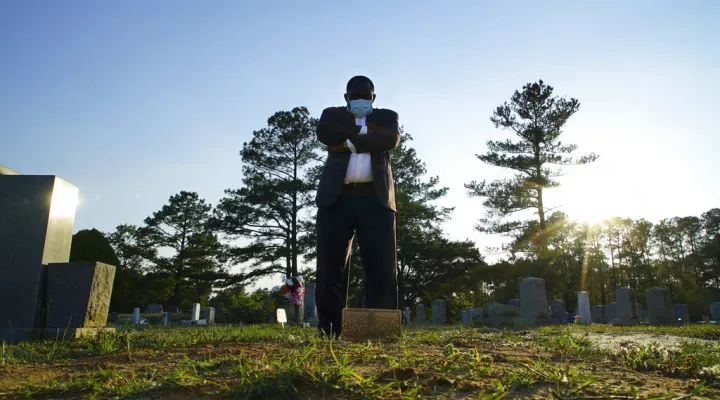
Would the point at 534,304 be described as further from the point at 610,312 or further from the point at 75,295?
the point at 610,312

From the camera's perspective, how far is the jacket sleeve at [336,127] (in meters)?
4.20

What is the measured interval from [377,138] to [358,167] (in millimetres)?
296

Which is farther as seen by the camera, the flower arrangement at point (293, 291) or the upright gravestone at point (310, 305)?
the upright gravestone at point (310, 305)

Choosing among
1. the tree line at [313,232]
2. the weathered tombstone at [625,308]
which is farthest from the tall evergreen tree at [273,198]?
the weathered tombstone at [625,308]

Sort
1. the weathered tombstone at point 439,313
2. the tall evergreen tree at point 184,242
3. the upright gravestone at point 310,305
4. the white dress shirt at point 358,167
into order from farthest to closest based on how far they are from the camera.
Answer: the tall evergreen tree at point 184,242
the weathered tombstone at point 439,313
the upright gravestone at point 310,305
the white dress shirt at point 358,167

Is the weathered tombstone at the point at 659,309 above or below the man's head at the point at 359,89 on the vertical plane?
below

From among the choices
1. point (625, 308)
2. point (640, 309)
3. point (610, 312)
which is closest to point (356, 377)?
point (625, 308)

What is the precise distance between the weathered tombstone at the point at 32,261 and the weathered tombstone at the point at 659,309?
1625cm

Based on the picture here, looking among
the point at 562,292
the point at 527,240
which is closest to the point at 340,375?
the point at 527,240

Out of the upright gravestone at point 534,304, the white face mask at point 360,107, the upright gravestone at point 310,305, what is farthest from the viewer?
the upright gravestone at point 310,305

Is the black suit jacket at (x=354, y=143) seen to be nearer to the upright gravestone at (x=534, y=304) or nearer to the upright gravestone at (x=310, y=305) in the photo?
the upright gravestone at (x=534, y=304)

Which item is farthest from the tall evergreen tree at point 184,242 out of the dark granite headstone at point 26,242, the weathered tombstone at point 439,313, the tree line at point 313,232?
the dark granite headstone at point 26,242

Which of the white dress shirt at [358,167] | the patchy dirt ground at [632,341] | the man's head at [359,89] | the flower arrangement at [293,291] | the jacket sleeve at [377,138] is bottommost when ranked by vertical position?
the patchy dirt ground at [632,341]

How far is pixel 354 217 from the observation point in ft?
13.6
